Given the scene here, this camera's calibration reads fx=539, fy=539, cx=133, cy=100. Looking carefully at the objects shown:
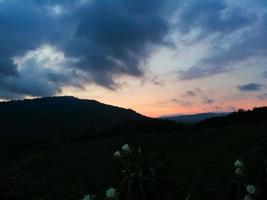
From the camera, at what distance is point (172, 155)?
80.1 meters

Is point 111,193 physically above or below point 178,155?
below

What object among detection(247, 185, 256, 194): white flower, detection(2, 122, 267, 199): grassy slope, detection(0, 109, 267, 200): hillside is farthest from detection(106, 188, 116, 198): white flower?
detection(2, 122, 267, 199): grassy slope

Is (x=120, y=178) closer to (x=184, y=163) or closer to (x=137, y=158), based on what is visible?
(x=137, y=158)

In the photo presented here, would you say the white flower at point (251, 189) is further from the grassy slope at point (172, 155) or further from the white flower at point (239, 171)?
the grassy slope at point (172, 155)

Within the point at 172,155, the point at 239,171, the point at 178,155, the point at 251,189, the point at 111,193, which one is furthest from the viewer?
the point at 172,155

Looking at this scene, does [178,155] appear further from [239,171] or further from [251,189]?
[251,189]

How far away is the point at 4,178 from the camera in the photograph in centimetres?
1091

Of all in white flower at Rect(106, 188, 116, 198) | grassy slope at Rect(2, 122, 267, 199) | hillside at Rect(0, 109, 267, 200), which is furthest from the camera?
grassy slope at Rect(2, 122, 267, 199)

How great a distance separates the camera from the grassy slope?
68938 millimetres

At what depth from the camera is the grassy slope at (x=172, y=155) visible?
226ft

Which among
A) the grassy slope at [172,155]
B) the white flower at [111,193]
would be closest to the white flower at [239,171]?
the white flower at [111,193]

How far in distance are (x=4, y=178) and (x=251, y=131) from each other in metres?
71.4

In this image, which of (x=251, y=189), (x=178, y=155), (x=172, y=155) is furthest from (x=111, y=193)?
(x=172, y=155)

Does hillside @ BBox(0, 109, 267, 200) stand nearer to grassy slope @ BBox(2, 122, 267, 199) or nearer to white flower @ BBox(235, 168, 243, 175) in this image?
grassy slope @ BBox(2, 122, 267, 199)
